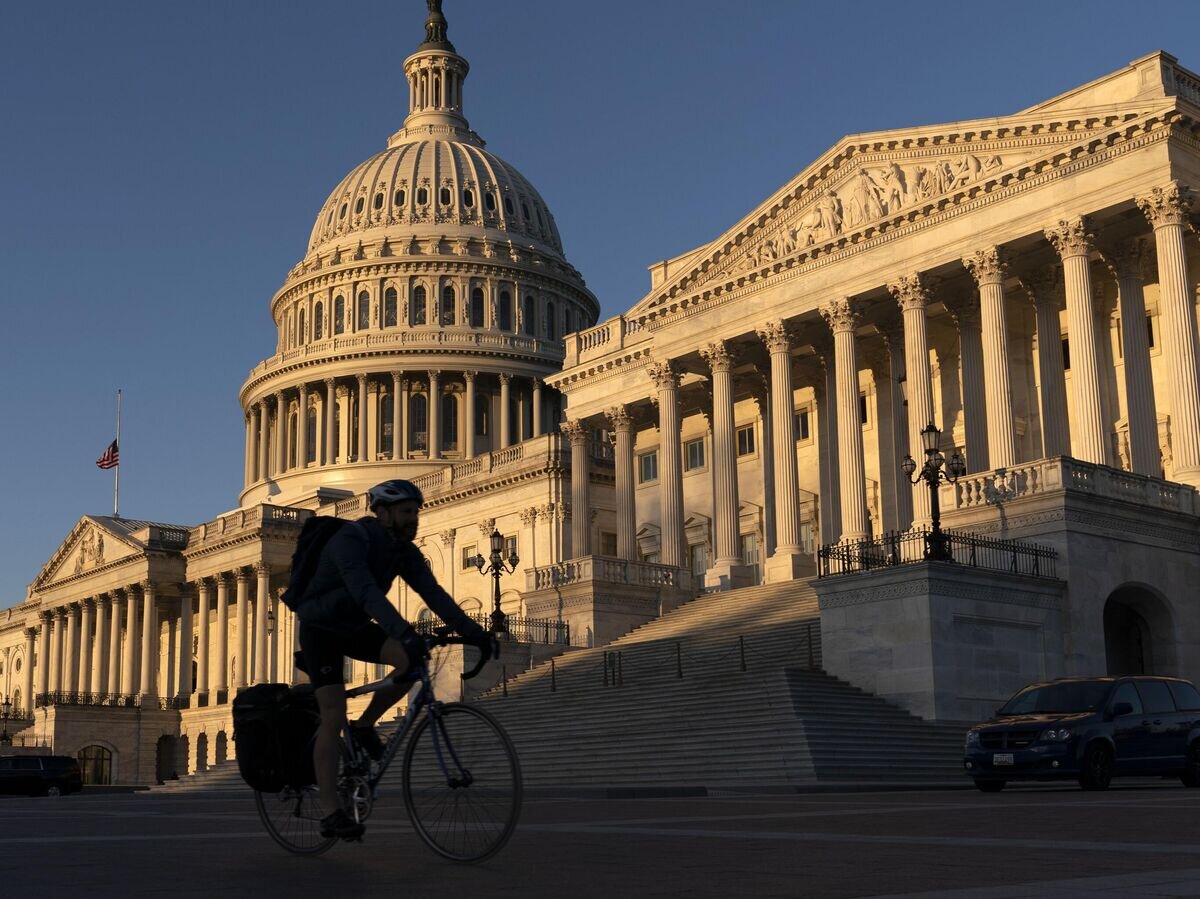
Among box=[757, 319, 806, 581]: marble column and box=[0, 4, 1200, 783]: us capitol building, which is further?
box=[757, 319, 806, 581]: marble column

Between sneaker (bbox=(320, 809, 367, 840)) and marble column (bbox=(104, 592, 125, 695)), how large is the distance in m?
98.0

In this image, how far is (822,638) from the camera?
37375 millimetres

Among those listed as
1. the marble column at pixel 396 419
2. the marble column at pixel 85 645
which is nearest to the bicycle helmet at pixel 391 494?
the marble column at pixel 85 645

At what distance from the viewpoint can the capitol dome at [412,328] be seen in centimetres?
11519

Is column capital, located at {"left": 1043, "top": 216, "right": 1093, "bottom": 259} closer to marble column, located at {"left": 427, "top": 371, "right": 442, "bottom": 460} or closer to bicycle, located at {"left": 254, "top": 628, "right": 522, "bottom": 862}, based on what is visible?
bicycle, located at {"left": 254, "top": 628, "right": 522, "bottom": 862}

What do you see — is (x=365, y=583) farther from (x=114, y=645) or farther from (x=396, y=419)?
(x=396, y=419)

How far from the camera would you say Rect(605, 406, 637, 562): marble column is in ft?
198

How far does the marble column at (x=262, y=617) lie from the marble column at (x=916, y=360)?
5075cm

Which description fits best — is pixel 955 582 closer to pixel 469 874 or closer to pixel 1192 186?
pixel 1192 186

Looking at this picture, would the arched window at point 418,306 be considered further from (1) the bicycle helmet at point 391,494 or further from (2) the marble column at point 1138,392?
(1) the bicycle helmet at point 391,494

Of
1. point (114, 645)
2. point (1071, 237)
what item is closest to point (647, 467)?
point (1071, 237)

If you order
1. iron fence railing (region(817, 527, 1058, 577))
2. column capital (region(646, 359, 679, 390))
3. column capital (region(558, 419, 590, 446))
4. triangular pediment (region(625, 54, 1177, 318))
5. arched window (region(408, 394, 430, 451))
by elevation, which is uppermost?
arched window (region(408, 394, 430, 451))

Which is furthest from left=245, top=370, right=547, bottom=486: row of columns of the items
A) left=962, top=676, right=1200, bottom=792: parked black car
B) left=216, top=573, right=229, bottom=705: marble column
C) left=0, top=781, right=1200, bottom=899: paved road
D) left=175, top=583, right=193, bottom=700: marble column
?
left=0, top=781, right=1200, bottom=899: paved road

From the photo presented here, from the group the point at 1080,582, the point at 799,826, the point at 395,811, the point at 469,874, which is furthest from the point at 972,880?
the point at 1080,582
